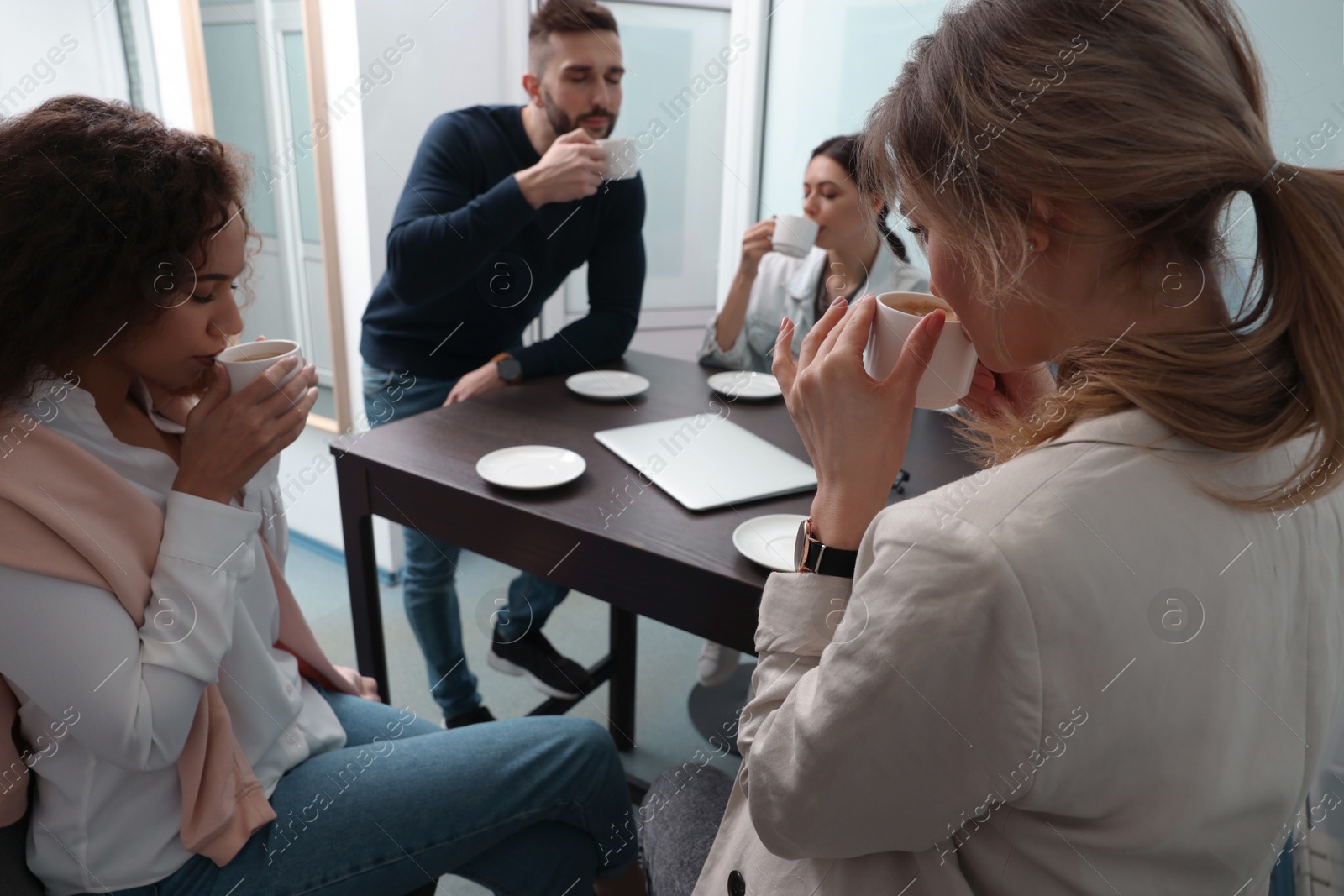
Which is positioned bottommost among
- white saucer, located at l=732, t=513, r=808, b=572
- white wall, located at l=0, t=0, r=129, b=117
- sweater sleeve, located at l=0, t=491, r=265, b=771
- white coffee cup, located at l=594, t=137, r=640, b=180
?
white saucer, located at l=732, t=513, r=808, b=572

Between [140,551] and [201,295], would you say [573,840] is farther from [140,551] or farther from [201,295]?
[201,295]

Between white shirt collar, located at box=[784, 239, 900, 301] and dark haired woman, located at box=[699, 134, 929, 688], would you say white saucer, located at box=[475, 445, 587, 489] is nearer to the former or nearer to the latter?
dark haired woman, located at box=[699, 134, 929, 688]

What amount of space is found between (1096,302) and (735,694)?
5.88ft

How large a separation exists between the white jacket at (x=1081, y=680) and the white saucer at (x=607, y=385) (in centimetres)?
115

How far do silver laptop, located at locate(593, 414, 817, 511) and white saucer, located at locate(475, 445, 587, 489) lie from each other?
98 mm

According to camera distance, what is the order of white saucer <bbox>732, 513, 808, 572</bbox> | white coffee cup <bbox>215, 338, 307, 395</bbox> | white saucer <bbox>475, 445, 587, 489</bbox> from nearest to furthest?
1. white coffee cup <bbox>215, 338, 307, 395</bbox>
2. white saucer <bbox>732, 513, 808, 572</bbox>
3. white saucer <bbox>475, 445, 587, 489</bbox>

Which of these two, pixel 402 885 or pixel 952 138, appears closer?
pixel 952 138

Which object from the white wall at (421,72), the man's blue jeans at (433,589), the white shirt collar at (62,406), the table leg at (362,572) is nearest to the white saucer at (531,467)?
the table leg at (362,572)

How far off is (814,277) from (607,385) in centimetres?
75

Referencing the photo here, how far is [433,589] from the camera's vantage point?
1.97 m

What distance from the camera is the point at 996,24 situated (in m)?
0.61

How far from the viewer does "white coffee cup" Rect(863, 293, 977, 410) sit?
847mm

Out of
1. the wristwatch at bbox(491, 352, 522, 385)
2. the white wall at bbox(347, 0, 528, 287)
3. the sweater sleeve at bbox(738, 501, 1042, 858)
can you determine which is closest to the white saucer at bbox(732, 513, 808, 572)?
the sweater sleeve at bbox(738, 501, 1042, 858)

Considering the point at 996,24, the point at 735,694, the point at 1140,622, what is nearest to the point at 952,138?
the point at 996,24
